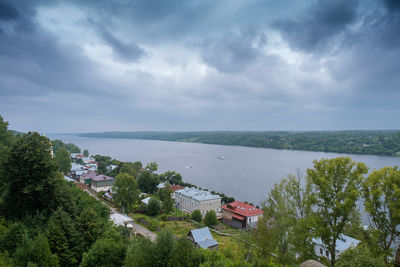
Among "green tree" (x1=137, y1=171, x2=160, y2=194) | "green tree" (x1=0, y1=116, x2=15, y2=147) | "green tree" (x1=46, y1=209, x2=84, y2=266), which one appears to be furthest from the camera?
"green tree" (x1=137, y1=171, x2=160, y2=194)

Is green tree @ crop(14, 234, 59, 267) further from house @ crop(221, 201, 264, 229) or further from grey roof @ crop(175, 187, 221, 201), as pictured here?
grey roof @ crop(175, 187, 221, 201)

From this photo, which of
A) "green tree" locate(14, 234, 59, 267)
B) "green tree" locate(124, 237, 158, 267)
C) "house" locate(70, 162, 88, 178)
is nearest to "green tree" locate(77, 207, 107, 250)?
"green tree" locate(14, 234, 59, 267)

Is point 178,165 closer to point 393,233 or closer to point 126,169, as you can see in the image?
point 126,169

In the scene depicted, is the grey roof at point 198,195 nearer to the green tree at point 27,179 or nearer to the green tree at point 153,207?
the green tree at point 153,207

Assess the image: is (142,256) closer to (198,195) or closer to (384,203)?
(384,203)

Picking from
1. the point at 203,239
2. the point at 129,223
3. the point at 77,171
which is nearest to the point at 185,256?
the point at 203,239

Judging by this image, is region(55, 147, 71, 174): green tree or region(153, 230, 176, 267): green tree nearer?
region(153, 230, 176, 267): green tree
